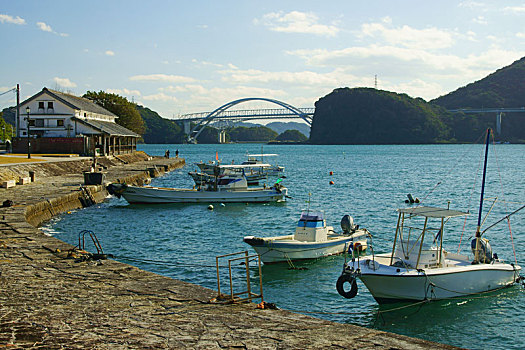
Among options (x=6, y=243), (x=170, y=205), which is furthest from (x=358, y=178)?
(x=6, y=243)

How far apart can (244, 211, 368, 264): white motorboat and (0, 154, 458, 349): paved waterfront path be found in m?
5.80

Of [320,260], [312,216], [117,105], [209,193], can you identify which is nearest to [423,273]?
[320,260]

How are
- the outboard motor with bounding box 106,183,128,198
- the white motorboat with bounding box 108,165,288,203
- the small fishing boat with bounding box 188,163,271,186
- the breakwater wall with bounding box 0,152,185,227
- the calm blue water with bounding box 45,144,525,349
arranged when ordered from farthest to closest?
the small fishing boat with bounding box 188,163,271,186 < the white motorboat with bounding box 108,165,288,203 < the outboard motor with bounding box 106,183,128,198 < the breakwater wall with bounding box 0,152,185,227 < the calm blue water with bounding box 45,144,525,349

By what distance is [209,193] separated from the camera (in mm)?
34406

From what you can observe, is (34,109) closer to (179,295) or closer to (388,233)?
(388,233)

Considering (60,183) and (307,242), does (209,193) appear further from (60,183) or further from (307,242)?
(307,242)

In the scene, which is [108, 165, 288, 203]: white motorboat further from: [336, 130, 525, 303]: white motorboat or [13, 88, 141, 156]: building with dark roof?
[13, 88, 141, 156]: building with dark roof

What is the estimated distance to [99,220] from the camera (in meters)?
27.2

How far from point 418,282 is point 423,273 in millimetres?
270

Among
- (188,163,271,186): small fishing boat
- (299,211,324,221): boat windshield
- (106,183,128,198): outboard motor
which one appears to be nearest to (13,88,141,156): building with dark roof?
(188,163,271,186): small fishing boat

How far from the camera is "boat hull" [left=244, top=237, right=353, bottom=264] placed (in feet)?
57.8

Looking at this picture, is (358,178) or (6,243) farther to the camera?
(358,178)

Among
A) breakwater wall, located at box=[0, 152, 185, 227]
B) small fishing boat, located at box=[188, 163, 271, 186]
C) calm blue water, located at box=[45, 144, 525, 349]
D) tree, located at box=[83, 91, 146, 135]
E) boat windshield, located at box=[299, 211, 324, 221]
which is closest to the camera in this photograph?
calm blue water, located at box=[45, 144, 525, 349]

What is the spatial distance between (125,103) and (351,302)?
3165 inches
